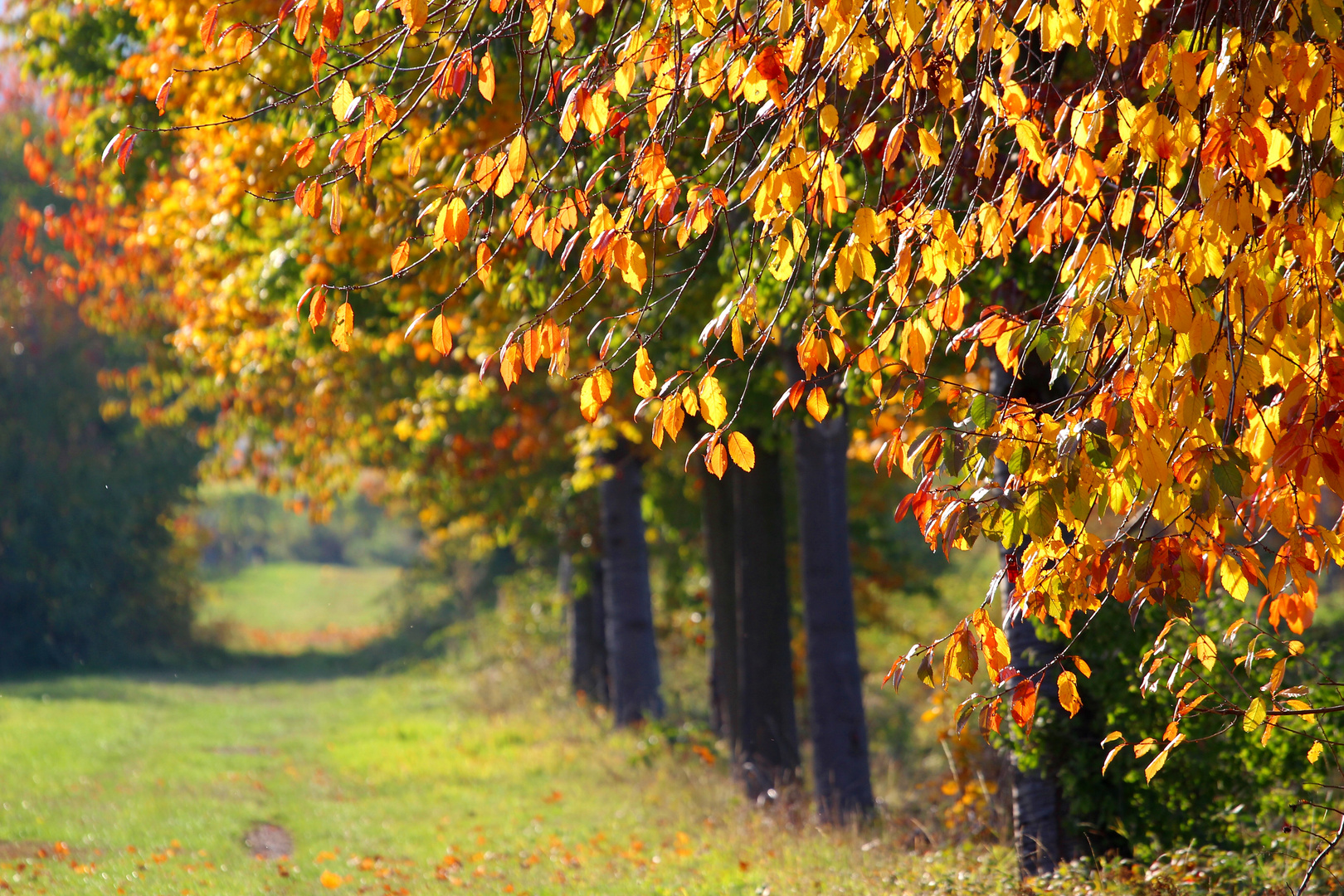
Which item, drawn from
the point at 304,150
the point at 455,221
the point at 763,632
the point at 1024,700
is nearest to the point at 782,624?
the point at 763,632

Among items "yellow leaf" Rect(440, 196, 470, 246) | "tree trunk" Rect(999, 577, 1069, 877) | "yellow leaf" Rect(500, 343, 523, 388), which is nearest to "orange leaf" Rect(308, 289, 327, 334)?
"yellow leaf" Rect(440, 196, 470, 246)

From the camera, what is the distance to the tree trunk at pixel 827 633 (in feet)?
30.2

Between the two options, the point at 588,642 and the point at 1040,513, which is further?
the point at 588,642

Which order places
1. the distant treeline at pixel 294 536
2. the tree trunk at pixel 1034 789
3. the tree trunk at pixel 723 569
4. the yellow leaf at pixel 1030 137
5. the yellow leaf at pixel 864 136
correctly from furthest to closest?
the distant treeline at pixel 294 536, the tree trunk at pixel 723 569, the tree trunk at pixel 1034 789, the yellow leaf at pixel 864 136, the yellow leaf at pixel 1030 137

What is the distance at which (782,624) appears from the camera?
34.6 ft

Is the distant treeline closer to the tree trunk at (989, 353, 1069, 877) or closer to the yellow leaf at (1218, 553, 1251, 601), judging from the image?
the tree trunk at (989, 353, 1069, 877)

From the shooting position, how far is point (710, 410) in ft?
11.3

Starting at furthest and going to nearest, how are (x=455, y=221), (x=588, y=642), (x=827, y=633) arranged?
(x=588, y=642) < (x=827, y=633) < (x=455, y=221)

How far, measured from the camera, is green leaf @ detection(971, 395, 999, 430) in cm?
350

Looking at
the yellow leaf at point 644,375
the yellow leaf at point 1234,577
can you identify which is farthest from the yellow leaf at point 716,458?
the yellow leaf at point 1234,577

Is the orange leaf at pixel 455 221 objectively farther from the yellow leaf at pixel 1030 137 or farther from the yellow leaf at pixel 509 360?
the yellow leaf at pixel 1030 137

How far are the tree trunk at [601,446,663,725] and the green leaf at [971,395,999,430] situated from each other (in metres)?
11.8

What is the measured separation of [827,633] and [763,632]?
1.30 m

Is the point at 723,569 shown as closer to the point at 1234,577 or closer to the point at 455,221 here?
the point at 1234,577
